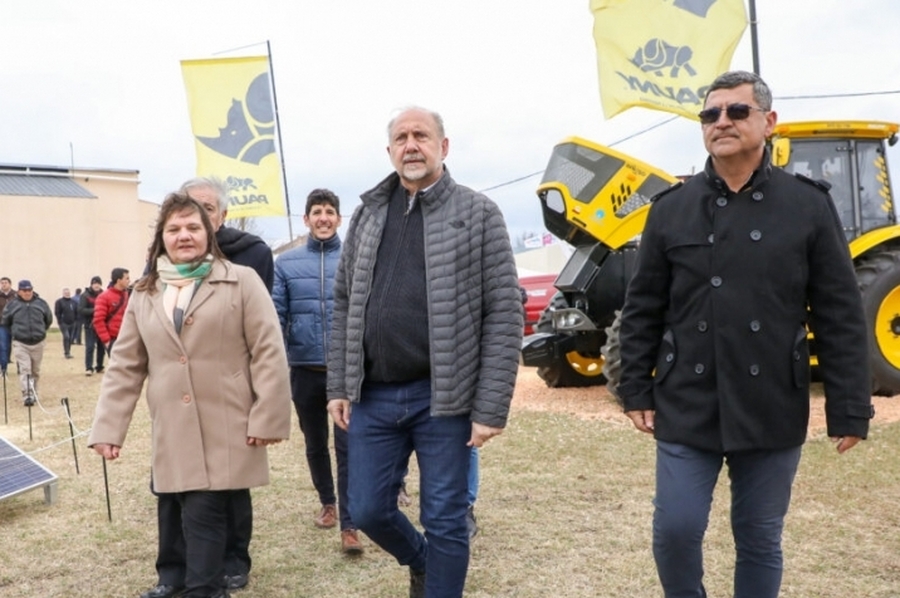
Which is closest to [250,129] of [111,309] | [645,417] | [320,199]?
[111,309]

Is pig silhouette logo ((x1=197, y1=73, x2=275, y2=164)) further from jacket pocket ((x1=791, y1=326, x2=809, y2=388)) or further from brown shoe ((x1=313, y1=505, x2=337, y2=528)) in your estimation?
jacket pocket ((x1=791, y1=326, x2=809, y2=388))

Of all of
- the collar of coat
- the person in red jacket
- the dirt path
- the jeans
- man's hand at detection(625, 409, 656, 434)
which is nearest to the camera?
man's hand at detection(625, 409, 656, 434)

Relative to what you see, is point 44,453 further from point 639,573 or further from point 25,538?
point 639,573

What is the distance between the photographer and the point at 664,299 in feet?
8.91

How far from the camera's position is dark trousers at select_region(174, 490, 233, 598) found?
3363mm

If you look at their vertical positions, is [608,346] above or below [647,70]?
below

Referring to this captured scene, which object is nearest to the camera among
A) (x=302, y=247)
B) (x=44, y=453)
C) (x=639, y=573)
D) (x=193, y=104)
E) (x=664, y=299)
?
(x=664, y=299)

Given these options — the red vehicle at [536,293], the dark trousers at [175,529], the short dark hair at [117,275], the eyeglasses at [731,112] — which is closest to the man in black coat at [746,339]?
the eyeglasses at [731,112]

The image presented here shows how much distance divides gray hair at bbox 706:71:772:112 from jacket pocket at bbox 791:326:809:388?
67 centimetres

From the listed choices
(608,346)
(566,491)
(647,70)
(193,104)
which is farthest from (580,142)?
(193,104)

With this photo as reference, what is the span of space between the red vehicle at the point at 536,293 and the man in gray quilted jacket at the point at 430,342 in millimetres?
12932

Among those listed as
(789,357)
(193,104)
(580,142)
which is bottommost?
(789,357)

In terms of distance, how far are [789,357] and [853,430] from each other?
11.1 inches

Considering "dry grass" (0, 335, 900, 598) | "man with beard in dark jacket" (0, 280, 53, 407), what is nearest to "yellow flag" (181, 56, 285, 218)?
"man with beard in dark jacket" (0, 280, 53, 407)
